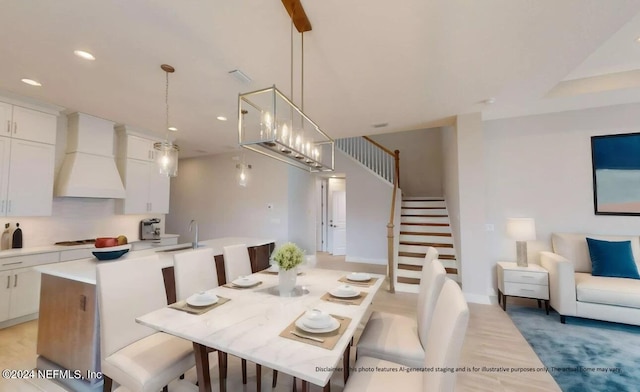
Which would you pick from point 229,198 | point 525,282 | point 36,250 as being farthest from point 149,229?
point 525,282

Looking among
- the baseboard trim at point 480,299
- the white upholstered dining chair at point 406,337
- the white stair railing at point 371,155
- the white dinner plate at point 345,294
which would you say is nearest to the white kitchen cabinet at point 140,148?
the white stair railing at point 371,155

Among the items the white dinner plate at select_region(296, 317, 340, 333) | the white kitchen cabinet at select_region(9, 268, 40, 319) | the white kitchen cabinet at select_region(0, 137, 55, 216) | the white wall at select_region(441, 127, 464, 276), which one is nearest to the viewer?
the white dinner plate at select_region(296, 317, 340, 333)

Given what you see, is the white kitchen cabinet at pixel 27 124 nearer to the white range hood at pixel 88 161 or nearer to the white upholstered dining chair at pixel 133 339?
the white range hood at pixel 88 161

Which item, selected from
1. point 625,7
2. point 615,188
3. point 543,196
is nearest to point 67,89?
point 625,7

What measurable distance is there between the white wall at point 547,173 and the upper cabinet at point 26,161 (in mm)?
6353

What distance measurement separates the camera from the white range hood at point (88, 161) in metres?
3.67

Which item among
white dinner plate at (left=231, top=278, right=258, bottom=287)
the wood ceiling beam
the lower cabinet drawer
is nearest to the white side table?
the lower cabinet drawer

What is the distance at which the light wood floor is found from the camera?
1.98 metres

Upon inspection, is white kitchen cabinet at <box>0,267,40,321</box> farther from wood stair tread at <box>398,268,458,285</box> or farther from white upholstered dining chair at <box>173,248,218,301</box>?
wood stair tread at <box>398,268,458,285</box>

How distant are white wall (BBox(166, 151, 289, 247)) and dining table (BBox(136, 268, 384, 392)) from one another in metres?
3.72

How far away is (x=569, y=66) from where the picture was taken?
2.52 m

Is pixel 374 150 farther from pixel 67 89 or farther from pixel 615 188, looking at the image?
pixel 67 89

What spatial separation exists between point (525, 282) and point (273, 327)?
3.50 m

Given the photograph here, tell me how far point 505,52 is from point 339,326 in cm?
268
